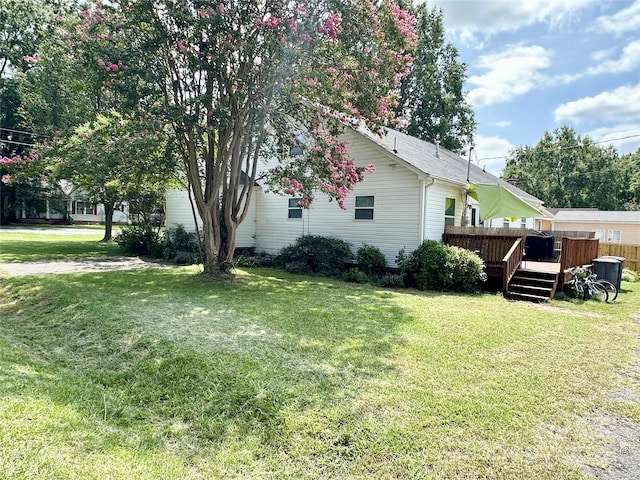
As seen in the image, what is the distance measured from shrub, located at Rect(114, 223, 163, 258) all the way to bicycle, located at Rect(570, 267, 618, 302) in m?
14.6

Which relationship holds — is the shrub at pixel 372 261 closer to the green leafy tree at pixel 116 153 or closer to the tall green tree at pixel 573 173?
the green leafy tree at pixel 116 153

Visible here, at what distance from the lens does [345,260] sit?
12828 millimetres

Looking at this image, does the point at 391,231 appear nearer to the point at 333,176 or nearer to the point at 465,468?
the point at 333,176

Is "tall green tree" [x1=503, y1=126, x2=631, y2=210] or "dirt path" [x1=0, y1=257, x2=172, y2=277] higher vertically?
"tall green tree" [x1=503, y1=126, x2=631, y2=210]

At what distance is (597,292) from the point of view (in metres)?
10.2

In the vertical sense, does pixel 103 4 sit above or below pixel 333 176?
above

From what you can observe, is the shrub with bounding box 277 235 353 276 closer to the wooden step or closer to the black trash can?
the wooden step

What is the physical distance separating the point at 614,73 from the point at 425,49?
15.0 meters

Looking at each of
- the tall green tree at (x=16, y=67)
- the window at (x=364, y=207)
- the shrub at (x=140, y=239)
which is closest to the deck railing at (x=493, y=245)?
the window at (x=364, y=207)

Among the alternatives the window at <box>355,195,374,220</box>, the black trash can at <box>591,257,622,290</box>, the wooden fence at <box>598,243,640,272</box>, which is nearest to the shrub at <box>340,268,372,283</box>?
the window at <box>355,195,374,220</box>

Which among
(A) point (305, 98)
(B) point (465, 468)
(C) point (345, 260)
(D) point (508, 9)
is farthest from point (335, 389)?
(D) point (508, 9)

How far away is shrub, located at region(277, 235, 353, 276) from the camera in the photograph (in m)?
12.7

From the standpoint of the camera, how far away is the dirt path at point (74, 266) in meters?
10.6

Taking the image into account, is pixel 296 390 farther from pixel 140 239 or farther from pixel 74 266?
pixel 140 239
